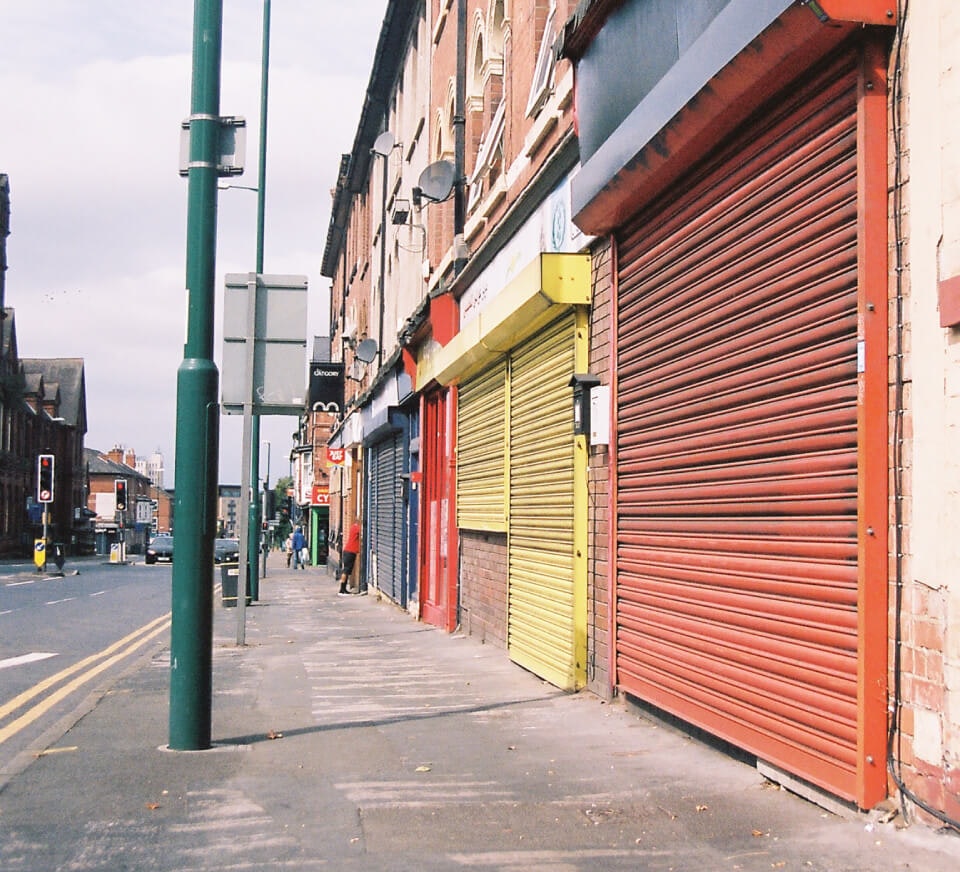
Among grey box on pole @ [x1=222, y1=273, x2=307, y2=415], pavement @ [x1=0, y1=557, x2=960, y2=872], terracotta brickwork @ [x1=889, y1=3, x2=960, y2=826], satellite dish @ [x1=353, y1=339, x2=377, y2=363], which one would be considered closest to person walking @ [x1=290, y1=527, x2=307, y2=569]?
satellite dish @ [x1=353, y1=339, x2=377, y2=363]

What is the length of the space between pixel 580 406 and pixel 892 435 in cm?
428

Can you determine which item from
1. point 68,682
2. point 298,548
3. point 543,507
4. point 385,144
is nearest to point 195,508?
point 543,507

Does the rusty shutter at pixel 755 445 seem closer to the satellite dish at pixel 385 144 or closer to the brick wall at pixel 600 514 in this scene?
the brick wall at pixel 600 514

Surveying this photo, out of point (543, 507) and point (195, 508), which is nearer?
point (195, 508)

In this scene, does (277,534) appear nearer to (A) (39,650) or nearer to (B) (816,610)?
(A) (39,650)

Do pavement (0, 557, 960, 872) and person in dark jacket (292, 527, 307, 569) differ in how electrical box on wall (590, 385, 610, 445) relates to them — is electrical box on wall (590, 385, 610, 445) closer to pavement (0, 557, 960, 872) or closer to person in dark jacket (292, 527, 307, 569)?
pavement (0, 557, 960, 872)

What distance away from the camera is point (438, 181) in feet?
58.0

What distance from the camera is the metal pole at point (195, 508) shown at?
7.15m

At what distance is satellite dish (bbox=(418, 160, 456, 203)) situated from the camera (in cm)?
1759

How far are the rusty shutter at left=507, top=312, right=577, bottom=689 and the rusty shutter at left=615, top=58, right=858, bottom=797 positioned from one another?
66.3 inches

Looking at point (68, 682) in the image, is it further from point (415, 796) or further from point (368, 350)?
point (368, 350)

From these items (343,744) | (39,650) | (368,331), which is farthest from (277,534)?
(343,744)

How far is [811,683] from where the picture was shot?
556cm

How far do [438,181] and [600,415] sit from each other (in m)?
9.53
